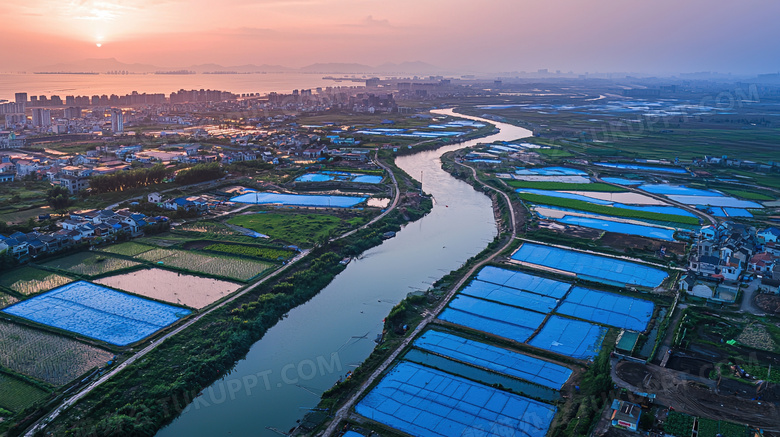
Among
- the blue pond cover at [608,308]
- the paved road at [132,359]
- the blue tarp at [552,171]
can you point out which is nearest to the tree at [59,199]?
the paved road at [132,359]

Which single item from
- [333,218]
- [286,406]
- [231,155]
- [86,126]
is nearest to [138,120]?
[86,126]

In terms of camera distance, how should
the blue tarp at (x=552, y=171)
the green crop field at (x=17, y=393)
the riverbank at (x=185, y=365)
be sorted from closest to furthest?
the riverbank at (x=185, y=365), the green crop field at (x=17, y=393), the blue tarp at (x=552, y=171)

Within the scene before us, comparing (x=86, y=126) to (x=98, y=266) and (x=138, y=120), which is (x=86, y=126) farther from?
(x=98, y=266)

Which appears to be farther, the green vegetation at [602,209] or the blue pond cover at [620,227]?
the green vegetation at [602,209]

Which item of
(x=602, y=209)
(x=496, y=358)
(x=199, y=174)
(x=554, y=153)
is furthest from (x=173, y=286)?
(x=554, y=153)

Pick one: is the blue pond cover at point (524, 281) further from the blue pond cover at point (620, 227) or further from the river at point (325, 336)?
the blue pond cover at point (620, 227)
